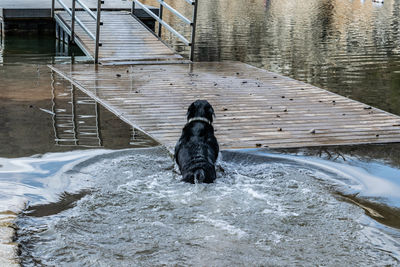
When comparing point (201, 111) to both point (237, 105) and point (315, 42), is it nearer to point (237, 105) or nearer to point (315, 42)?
point (237, 105)

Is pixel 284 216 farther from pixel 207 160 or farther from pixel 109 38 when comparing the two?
pixel 109 38

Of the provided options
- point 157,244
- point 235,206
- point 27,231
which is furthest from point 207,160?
point 27,231

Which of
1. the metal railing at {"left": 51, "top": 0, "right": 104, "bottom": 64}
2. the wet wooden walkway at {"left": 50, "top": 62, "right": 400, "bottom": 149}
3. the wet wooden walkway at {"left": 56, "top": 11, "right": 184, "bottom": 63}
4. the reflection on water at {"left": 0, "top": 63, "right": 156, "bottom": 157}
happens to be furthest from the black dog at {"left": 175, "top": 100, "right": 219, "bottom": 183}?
the wet wooden walkway at {"left": 56, "top": 11, "right": 184, "bottom": 63}

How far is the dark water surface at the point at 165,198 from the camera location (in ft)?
13.7

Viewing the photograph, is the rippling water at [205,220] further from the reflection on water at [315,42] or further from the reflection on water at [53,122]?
the reflection on water at [315,42]

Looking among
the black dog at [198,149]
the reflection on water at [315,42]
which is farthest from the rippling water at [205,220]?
the reflection on water at [315,42]

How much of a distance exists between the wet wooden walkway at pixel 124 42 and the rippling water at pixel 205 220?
19.8ft

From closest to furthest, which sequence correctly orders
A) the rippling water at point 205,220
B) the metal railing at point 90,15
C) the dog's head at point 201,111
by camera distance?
the rippling water at point 205,220 < the dog's head at point 201,111 < the metal railing at point 90,15

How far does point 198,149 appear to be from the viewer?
18.3 feet

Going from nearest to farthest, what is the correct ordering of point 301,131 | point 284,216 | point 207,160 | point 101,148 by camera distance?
1. point 284,216
2. point 207,160
3. point 101,148
4. point 301,131

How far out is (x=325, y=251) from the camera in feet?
13.8

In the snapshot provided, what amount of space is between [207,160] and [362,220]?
148 cm

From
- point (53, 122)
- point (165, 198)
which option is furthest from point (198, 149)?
point (53, 122)

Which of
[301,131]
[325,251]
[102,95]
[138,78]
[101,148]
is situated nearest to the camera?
[325,251]
